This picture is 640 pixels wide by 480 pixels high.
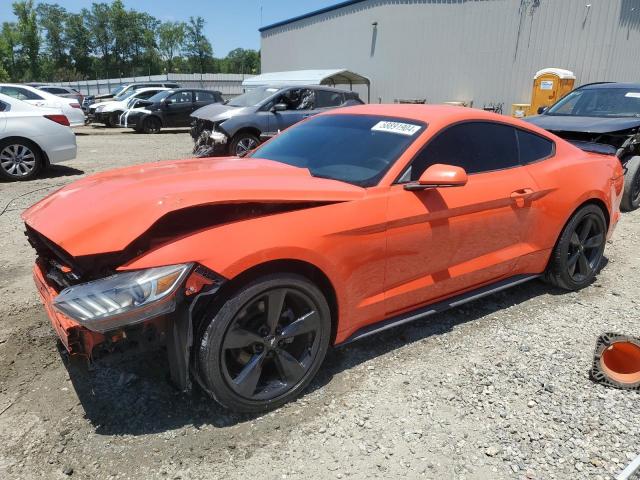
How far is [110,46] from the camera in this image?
92000 mm

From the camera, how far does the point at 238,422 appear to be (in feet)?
8.49

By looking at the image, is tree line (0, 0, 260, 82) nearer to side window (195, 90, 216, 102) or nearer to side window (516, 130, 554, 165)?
side window (195, 90, 216, 102)

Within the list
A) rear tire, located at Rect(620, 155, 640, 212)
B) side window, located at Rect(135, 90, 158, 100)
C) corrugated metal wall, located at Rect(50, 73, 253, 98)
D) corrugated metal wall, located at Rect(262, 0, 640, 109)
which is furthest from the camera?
corrugated metal wall, located at Rect(50, 73, 253, 98)

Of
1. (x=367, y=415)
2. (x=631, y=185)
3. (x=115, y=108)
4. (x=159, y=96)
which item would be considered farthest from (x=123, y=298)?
(x=115, y=108)

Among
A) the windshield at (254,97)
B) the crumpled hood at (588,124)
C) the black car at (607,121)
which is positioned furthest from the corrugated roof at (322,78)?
the crumpled hood at (588,124)

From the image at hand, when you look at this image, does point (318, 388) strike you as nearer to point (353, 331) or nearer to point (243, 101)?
Result: point (353, 331)

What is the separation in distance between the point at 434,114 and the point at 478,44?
16953 mm

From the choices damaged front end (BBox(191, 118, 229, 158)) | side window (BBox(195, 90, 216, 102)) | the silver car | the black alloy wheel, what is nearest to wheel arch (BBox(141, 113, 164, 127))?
side window (BBox(195, 90, 216, 102))

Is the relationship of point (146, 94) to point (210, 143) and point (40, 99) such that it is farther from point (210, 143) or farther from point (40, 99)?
point (210, 143)

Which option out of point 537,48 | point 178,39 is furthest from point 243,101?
point 178,39

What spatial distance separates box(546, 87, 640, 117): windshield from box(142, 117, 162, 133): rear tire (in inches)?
559

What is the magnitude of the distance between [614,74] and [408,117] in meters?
15.8

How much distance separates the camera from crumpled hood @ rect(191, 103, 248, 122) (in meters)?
10.2

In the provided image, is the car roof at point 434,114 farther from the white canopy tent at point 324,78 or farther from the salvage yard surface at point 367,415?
the white canopy tent at point 324,78
